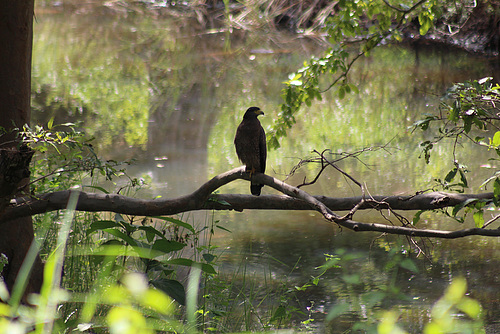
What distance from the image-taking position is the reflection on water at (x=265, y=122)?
14.1 feet

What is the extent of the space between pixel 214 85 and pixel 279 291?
729 centimetres

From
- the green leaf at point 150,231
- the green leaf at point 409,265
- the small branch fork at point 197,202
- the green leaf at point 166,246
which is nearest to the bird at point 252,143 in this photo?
the small branch fork at point 197,202

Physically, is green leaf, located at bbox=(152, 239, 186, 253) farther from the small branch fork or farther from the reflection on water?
the reflection on water

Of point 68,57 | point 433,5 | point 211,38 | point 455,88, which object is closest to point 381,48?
point 211,38

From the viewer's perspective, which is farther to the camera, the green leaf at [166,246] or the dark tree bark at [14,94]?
the dark tree bark at [14,94]

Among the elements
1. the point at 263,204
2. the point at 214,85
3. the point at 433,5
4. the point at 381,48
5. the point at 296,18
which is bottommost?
the point at 263,204

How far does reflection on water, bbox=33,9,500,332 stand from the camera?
4.29 meters

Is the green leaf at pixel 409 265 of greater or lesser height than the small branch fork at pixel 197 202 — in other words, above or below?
below

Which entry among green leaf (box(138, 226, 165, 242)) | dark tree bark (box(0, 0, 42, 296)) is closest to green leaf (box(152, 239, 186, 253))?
green leaf (box(138, 226, 165, 242))

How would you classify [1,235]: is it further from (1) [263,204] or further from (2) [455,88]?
(2) [455,88]

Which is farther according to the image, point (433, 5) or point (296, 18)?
point (296, 18)

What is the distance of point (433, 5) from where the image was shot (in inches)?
138

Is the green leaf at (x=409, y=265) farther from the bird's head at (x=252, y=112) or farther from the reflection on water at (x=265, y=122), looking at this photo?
the bird's head at (x=252, y=112)

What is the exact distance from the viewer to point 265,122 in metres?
8.09
